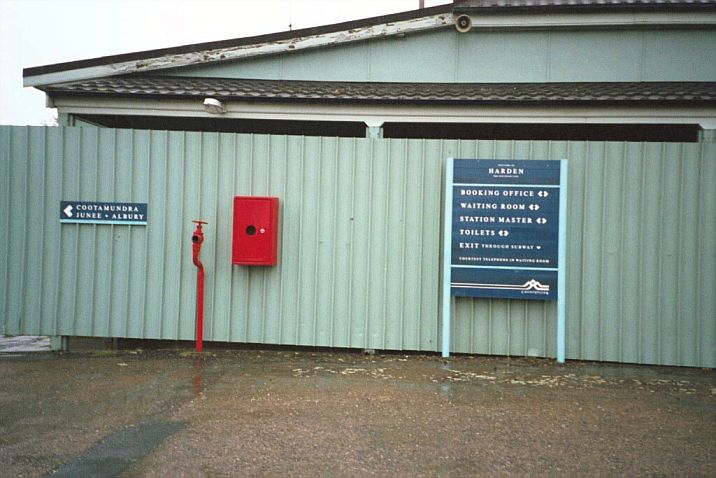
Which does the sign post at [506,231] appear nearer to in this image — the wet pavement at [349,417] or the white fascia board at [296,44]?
the wet pavement at [349,417]

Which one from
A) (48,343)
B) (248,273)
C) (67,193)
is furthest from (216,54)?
(48,343)

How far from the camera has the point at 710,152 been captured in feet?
23.6

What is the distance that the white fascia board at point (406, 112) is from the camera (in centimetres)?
796

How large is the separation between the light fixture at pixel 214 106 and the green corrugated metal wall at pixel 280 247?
0.57 metres

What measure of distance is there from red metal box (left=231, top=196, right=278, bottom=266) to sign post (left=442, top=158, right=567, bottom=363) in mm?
2111

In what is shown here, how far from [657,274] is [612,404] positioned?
2.17m

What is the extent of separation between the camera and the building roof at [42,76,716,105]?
798cm

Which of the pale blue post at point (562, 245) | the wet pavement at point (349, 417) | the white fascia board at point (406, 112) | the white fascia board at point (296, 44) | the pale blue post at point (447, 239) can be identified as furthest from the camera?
the white fascia board at point (296, 44)

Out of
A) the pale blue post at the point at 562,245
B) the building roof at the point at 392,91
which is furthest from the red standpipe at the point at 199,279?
the pale blue post at the point at 562,245

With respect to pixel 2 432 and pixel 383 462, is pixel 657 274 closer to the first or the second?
pixel 383 462

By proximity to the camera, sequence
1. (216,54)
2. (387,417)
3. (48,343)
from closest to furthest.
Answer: (387,417) < (48,343) < (216,54)

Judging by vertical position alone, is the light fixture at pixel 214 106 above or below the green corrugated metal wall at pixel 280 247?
above

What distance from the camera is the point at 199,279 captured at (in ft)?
24.8

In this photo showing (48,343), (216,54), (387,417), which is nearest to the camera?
(387,417)
